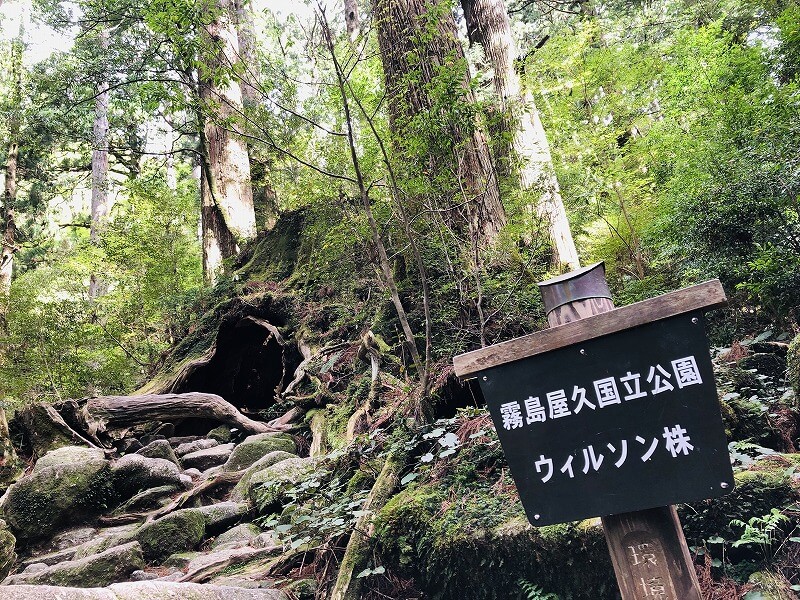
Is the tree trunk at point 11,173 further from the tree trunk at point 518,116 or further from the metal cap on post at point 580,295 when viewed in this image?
the metal cap on post at point 580,295

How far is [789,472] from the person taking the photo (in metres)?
2.63

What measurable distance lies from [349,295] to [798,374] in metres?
4.08

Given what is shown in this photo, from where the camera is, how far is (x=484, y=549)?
2824 mm

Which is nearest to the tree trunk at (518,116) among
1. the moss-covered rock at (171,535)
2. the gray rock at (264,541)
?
the gray rock at (264,541)

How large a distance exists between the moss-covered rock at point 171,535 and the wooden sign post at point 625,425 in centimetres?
347

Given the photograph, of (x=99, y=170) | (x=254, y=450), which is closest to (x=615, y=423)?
(x=254, y=450)

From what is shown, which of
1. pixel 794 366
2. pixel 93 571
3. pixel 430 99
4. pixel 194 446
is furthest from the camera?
pixel 194 446

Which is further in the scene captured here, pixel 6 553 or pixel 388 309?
pixel 388 309

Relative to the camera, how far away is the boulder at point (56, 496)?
5.18 m

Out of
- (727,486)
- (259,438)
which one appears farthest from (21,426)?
(727,486)

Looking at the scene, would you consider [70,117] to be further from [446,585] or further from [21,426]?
[446,585]

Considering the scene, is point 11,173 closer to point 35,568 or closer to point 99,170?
point 99,170

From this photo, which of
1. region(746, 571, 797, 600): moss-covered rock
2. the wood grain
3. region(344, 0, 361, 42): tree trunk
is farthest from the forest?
region(344, 0, 361, 42): tree trunk

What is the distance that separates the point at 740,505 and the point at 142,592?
2.70 meters
